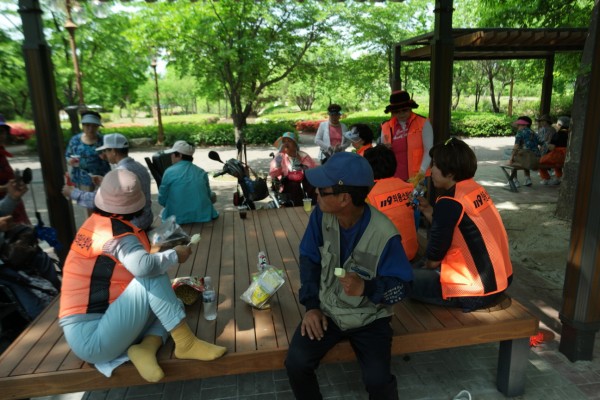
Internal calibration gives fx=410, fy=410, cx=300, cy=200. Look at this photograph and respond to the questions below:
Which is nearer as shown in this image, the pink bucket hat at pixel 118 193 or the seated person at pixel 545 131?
the pink bucket hat at pixel 118 193

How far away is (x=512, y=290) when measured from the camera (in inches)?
156

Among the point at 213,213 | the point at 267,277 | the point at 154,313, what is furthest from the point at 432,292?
the point at 213,213

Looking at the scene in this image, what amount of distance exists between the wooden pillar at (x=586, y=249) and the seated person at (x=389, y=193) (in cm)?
109

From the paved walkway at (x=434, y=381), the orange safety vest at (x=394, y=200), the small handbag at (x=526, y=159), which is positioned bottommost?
the paved walkway at (x=434, y=381)

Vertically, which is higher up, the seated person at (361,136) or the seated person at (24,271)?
the seated person at (361,136)

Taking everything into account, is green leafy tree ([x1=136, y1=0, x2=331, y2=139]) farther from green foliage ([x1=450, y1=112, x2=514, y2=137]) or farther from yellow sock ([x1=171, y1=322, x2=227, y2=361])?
yellow sock ([x1=171, y1=322, x2=227, y2=361])

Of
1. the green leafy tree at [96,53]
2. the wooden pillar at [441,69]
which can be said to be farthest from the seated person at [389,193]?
the green leafy tree at [96,53]

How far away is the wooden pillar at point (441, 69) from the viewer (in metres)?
4.38

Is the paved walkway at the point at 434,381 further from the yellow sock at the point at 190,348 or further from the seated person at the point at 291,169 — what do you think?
the seated person at the point at 291,169

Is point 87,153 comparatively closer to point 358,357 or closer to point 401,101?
point 401,101

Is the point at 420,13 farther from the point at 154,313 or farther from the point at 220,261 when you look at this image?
the point at 154,313

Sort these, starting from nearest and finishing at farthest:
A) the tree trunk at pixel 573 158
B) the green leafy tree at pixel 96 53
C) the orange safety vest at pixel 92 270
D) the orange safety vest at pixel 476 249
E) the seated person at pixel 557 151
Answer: the orange safety vest at pixel 92 270, the orange safety vest at pixel 476 249, the tree trunk at pixel 573 158, the seated person at pixel 557 151, the green leafy tree at pixel 96 53

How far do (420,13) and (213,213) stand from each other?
16.6 meters

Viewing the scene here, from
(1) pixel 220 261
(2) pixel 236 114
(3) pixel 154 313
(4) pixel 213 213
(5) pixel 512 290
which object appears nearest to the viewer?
(3) pixel 154 313
